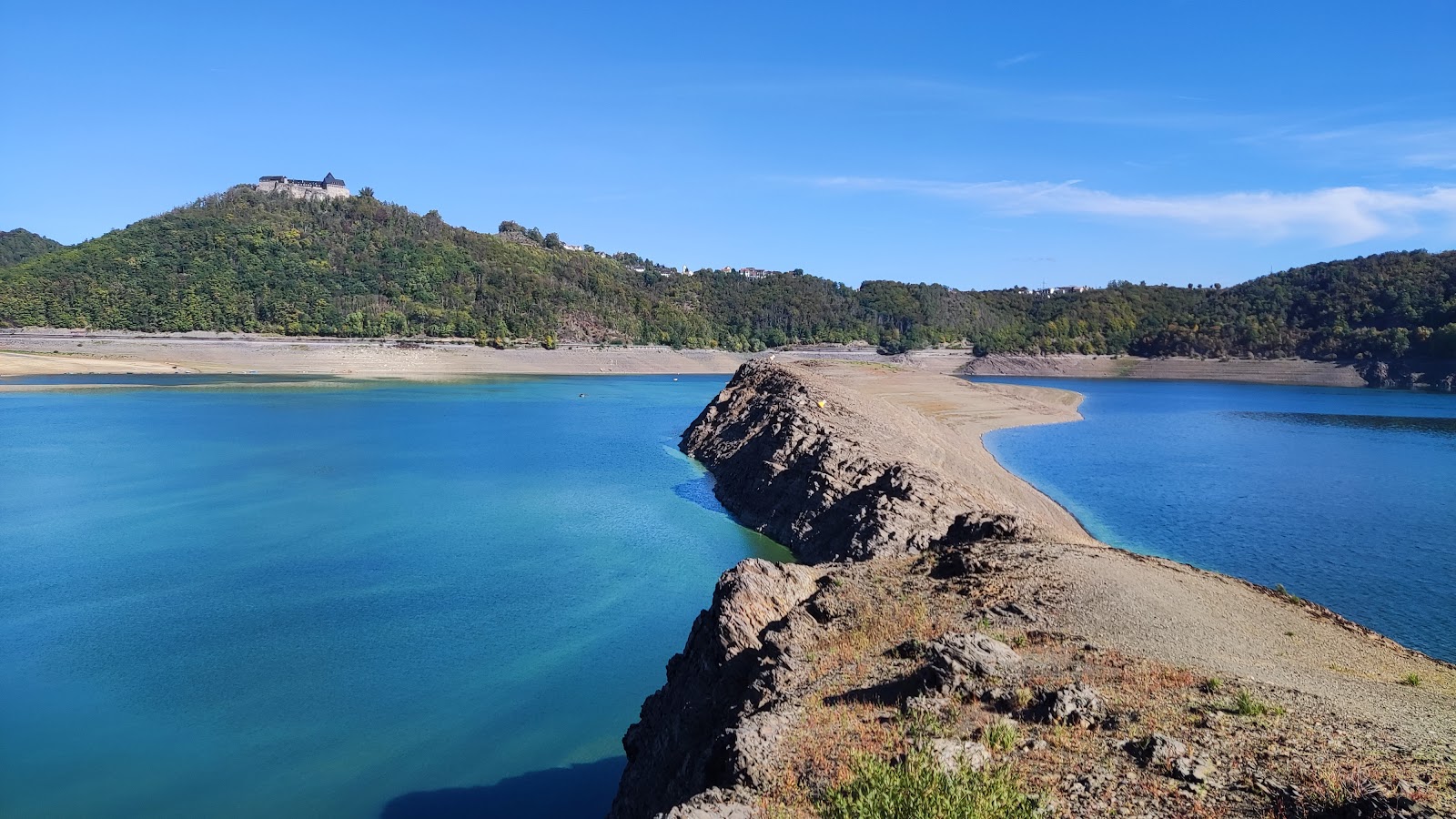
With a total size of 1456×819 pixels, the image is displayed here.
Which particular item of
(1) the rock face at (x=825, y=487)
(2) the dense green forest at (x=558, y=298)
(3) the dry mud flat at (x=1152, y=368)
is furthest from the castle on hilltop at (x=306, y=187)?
(1) the rock face at (x=825, y=487)

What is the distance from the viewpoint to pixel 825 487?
27.5m

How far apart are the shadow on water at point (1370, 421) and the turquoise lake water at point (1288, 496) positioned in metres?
0.19

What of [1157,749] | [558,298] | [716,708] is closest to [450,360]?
Answer: [558,298]

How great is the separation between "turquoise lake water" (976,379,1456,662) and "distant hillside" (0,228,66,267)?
602ft

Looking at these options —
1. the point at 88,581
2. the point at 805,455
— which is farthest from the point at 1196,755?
the point at 88,581

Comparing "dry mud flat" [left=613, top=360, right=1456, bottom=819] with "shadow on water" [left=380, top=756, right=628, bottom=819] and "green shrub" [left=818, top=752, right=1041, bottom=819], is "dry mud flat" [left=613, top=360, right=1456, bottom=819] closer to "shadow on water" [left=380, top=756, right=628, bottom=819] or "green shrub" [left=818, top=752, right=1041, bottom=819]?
"green shrub" [left=818, top=752, right=1041, bottom=819]

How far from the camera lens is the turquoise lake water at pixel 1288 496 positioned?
23750 millimetres

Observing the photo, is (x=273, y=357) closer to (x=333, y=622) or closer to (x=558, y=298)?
(x=558, y=298)

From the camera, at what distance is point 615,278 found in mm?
173750

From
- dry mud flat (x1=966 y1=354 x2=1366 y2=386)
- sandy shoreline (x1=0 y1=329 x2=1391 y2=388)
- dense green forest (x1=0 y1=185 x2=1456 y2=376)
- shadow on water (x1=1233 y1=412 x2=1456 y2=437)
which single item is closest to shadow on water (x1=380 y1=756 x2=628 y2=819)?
shadow on water (x1=1233 y1=412 x2=1456 y2=437)

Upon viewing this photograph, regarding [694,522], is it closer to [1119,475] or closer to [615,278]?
[1119,475]

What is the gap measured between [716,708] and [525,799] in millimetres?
3699

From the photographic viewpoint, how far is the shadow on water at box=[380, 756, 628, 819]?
42.7ft

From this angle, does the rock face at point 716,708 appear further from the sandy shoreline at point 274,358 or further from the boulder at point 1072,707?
the sandy shoreline at point 274,358
